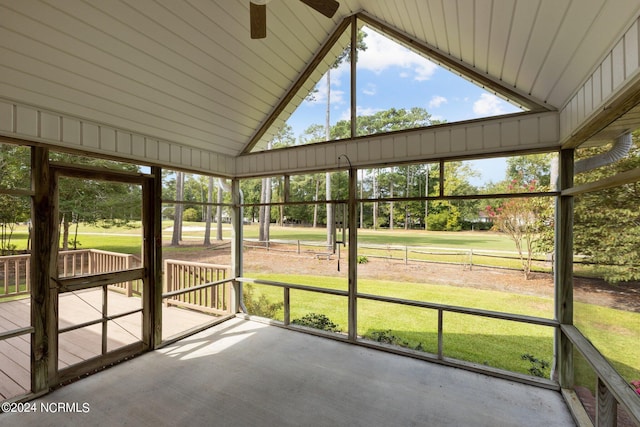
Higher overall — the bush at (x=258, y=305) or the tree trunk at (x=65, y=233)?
the tree trunk at (x=65, y=233)

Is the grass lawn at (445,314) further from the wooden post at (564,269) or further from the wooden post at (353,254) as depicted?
the wooden post at (353,254)

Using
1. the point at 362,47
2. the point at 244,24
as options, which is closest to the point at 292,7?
the point at 244,24

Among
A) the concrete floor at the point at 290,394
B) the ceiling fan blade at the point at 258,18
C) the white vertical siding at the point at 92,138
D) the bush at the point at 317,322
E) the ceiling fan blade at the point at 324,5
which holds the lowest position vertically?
the bush at the point at 317,322

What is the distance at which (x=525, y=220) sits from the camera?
16.1 feet

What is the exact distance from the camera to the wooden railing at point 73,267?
108 inches

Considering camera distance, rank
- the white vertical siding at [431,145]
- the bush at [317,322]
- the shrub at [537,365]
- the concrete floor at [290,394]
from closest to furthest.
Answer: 1. the concrete floor at [290,394]
2. the white vertical siding at [431,145]
3. the shrub at [537,365]
4. the bush at [317,322]

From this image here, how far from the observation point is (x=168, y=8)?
8.53ft

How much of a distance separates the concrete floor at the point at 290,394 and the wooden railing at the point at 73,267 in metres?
1.06

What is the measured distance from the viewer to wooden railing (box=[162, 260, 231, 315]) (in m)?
5.02

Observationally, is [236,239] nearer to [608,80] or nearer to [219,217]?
[219,217]

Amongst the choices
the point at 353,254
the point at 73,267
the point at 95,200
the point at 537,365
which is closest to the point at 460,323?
the point at 537,365

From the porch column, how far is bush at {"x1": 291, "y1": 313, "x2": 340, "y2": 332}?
1.20 m

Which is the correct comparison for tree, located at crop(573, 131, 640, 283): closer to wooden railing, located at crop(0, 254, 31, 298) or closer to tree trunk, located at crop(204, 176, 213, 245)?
wooden railing, located at crop(0, 254, 31, 298)

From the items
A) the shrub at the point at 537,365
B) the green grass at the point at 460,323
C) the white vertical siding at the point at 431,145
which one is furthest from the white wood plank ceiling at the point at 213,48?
the shrub at the point at 537,365
